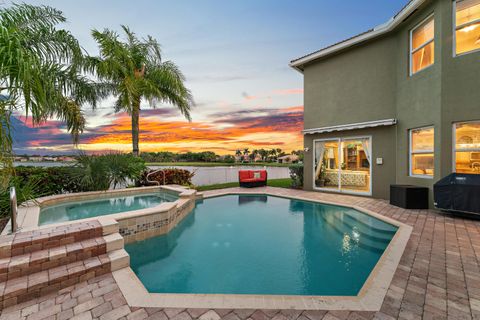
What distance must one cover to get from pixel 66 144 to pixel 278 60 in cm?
1449

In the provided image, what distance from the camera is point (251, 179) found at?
562 inches

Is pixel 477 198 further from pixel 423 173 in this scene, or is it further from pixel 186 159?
pixel 186 159

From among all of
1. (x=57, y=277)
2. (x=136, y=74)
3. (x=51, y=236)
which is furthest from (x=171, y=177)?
(x=57, y=277)

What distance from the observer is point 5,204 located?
5320 millimetres

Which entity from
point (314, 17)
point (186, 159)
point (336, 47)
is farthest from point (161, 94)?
point (186, 159)

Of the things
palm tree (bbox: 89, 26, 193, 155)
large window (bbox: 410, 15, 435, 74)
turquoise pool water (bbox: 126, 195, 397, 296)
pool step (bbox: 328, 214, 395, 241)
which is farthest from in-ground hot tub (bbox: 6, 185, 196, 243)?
large window (bbox: 410, 15, 435, 74)

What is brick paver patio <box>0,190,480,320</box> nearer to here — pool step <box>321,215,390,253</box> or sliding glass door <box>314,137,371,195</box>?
pool step <box>321,215,390,253</box>

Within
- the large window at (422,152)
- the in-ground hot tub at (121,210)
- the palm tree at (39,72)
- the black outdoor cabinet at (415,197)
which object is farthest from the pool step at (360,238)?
the palm tree at (39,72)

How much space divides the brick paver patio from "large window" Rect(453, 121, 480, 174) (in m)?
4.24

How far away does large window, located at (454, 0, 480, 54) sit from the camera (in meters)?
7.02

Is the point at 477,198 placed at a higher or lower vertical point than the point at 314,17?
lower

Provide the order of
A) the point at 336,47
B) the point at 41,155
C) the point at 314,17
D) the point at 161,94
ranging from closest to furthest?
the point at 41,155, the point at 336,47, the point at 161,94, the point at 314,17

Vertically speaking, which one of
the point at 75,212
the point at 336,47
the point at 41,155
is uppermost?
the point at 336,47

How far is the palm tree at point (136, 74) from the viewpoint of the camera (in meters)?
10.9
